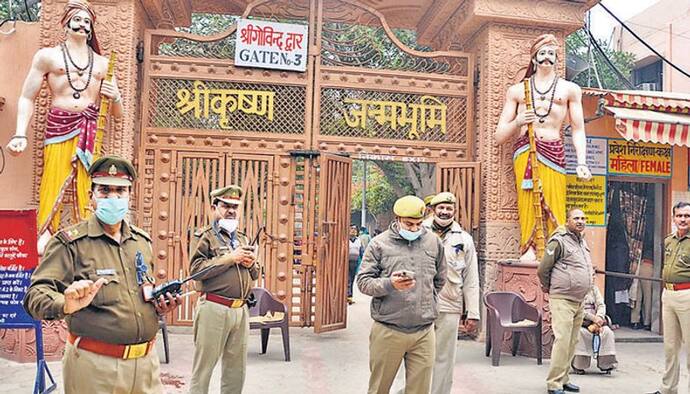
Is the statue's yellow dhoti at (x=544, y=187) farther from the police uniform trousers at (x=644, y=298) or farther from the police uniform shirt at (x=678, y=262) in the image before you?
the police uniform trousers at (x=644, y=298)

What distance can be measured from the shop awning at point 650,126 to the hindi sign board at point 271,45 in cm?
373

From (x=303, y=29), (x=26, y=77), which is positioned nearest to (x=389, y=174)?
(x=303, y=29)

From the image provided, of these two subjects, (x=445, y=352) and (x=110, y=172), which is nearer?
(x=110, y=172)

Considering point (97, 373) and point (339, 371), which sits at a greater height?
point (97, 373)

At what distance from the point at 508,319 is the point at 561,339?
1620 millimetres

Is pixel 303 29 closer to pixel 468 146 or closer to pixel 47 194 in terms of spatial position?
pixel 468 146

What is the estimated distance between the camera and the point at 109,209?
256 centimetres

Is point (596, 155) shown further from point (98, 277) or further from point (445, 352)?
point (98, 277)

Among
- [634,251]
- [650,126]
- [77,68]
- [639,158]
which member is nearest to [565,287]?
[650,126]

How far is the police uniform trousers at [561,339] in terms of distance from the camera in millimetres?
4684

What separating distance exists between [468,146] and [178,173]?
3596mm

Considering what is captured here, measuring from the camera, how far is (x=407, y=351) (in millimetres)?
Result: 3588


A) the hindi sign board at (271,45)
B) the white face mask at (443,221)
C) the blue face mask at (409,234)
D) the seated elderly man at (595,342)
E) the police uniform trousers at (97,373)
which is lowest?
the seated elderly man at (595,342)

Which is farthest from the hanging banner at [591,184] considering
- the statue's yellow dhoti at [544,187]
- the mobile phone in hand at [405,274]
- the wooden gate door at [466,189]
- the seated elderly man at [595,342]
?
the mobile phone in hand at [405,274]
